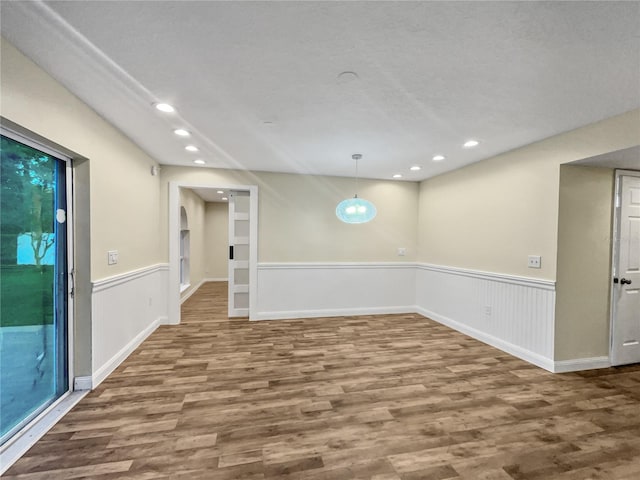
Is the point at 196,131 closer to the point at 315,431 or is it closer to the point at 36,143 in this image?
the point at 36,143

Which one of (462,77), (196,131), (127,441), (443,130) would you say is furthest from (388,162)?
(127,441)

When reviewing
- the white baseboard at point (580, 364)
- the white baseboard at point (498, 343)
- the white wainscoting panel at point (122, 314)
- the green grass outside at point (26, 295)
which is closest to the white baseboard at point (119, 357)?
the white wainscoting panel at point (122, 314)

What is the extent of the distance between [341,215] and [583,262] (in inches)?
105

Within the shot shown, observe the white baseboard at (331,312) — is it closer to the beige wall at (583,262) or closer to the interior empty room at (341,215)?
the interior empty room at (341,215)

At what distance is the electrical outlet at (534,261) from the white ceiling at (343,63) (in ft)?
4.27

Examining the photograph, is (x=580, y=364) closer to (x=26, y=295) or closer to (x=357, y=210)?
(x=357, y=210)

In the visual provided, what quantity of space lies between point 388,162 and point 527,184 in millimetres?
1669

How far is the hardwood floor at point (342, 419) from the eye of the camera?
1700 millimetres

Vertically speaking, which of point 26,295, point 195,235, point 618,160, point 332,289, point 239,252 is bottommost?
point 332,289

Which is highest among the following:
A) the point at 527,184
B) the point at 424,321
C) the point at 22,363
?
the point at 527,184

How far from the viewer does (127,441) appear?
188cm

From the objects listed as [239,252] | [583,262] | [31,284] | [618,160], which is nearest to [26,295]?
[31,284]

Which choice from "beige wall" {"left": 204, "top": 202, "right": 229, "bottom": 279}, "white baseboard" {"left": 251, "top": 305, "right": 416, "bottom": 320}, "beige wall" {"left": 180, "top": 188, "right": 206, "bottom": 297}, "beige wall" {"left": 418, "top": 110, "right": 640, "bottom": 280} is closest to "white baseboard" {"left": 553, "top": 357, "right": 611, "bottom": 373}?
"beige wall" {"left": 418, "top": 110, "right": 640, "bottom": 280}

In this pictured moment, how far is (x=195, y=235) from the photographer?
23.7 feet
